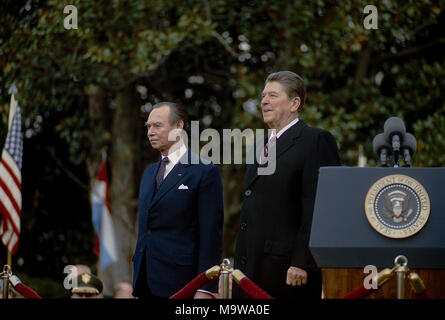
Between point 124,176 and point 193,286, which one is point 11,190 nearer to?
point 124,176

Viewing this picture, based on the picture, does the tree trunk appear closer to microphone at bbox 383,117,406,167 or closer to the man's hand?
microphone at bbox 383,117,406,167

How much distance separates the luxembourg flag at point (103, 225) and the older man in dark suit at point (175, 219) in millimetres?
6161

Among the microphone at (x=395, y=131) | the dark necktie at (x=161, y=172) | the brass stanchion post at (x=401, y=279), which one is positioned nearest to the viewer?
the brass stanchion post at (x=401, y=279)

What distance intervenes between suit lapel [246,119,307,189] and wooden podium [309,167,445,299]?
0.52 metres

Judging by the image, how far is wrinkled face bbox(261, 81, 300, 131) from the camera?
4402 mm

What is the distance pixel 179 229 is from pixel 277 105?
3.40 ft

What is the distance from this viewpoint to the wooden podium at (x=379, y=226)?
371 centimetres


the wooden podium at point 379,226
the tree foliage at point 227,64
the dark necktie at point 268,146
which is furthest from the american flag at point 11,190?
the wooden podium at point 379,226

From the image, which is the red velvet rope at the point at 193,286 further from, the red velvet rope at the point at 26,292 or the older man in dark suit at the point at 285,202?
the red velvet rope at the point at 26,292

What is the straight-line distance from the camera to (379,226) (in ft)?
12.3

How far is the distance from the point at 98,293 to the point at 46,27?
7304mm

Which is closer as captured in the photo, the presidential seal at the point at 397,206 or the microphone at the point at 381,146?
the presidential seal at the point at 397,206

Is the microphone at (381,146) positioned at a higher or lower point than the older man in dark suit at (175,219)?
higher

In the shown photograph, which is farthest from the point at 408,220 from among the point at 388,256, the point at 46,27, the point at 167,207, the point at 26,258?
the point at 26,258
